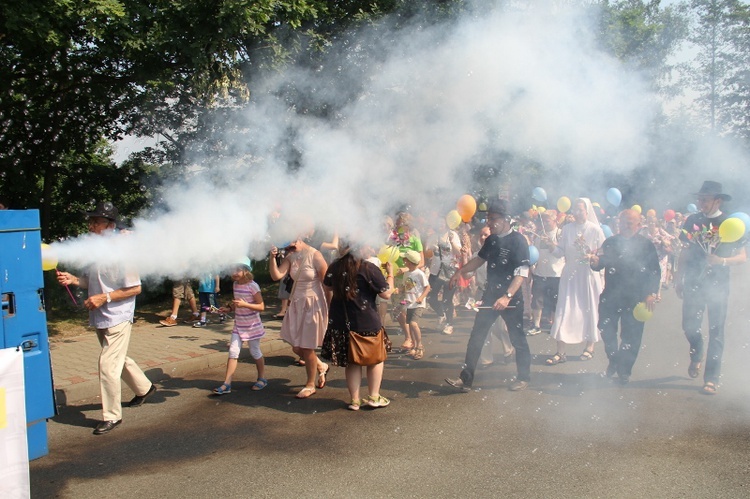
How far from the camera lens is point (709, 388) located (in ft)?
18.8

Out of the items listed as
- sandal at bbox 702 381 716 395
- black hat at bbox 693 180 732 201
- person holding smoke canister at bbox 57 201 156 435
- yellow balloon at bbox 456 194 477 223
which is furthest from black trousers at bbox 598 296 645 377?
person holding smoke canister at bbox 57 201 156 435

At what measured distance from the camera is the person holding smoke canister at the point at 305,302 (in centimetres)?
598

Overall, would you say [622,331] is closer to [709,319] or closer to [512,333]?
[709,319]

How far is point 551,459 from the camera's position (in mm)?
4262

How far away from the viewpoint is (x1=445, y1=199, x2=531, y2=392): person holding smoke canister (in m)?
6.02

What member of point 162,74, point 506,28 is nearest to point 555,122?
point 506,28

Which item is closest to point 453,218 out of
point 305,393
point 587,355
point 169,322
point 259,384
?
point 587,355

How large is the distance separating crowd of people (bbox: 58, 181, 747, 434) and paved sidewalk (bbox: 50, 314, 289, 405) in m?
0.88

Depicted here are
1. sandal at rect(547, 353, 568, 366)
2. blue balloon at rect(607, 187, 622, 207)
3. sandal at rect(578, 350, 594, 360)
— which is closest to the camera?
sandal at rect(547, 353, 568, 366)

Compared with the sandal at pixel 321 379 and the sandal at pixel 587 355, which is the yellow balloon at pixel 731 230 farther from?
the sandal at pixel 321 379

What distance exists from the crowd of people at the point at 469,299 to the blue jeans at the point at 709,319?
0.03 feet

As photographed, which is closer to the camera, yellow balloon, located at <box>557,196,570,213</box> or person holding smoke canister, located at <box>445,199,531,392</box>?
person holding smoke canister, located at <box>445,199,531,392</box>

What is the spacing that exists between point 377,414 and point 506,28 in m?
4.24

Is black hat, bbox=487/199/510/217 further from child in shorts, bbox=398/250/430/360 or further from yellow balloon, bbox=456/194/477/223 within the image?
child in shorts, bbox=398/250/430/360
